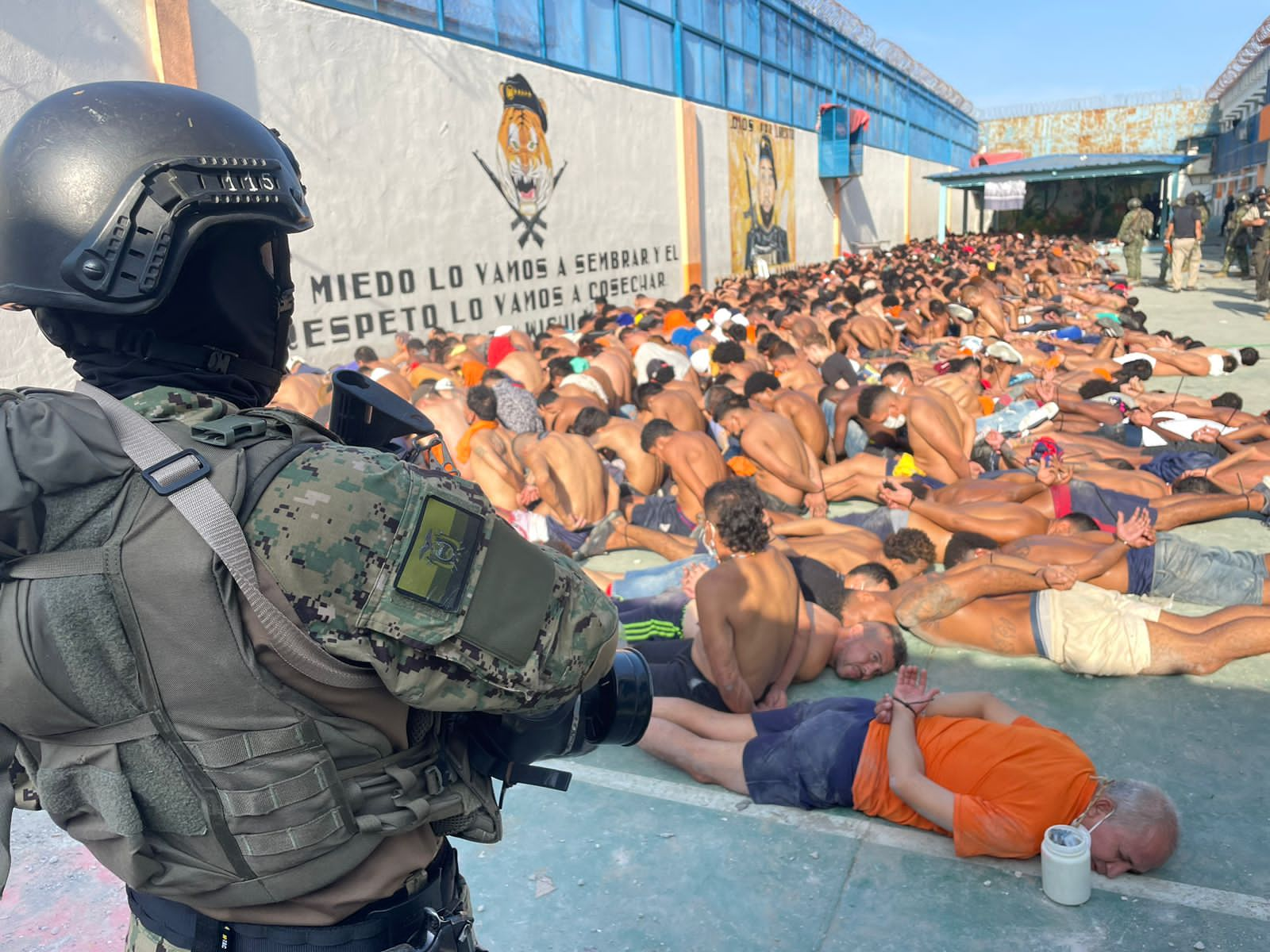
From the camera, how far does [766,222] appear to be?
22062 millimetres

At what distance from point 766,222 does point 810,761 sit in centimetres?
2067

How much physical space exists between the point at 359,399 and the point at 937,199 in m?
45.3

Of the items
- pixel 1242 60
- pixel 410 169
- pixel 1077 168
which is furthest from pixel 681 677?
pixel 1242 60

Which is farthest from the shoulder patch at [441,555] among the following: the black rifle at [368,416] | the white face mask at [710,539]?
the white face mask at [710,539]

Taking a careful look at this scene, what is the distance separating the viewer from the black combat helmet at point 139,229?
40.4 inches

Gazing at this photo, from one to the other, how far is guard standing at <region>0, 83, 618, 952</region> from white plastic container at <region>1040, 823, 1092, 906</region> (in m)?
1.98

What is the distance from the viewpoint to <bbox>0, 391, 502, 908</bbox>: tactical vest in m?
0.92

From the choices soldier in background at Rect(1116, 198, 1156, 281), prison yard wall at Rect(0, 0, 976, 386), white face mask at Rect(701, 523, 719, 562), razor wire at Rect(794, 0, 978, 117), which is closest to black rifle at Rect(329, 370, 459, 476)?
white face mask at Rect(701, 523, 719, 562)

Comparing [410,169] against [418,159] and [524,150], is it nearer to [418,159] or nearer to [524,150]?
[418,159]

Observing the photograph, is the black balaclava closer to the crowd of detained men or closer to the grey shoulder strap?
the grey shoulder strap

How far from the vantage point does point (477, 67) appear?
1193 cm

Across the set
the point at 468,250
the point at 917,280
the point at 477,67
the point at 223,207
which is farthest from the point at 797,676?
the point at 917,280

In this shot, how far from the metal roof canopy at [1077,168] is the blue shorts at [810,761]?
27.2 metres

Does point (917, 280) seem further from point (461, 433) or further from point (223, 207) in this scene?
point (223, 207)
